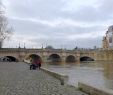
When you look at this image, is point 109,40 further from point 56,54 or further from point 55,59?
point 56,54

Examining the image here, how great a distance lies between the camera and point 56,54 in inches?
5773

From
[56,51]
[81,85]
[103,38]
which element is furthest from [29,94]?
[103,38]

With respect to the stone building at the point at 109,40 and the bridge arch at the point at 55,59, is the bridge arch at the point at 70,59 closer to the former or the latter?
the bridge arch at the point at 55,59

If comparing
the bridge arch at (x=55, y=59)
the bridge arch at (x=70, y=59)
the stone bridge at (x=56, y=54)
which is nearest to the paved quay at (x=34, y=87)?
the stone bridge at (x=56, y=54)

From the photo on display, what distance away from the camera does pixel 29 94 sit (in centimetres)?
1747

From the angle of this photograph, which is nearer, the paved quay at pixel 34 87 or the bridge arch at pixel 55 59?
the paved quay at pixel 34 87

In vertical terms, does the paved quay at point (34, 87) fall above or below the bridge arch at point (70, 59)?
below

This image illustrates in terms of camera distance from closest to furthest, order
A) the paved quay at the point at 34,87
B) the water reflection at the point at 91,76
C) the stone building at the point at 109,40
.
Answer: the paved quay at the point at 34,87 → the water reflection at the point at 91,76 → the stone building at the point at 109,40

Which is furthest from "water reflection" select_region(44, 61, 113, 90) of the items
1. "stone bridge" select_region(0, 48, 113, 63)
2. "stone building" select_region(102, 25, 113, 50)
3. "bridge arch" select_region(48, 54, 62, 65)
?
"stone building" select_region(102, 25, 113, 50)

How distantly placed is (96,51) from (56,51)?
64.9 ft

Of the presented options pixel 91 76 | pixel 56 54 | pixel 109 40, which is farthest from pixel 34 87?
pixel 109 40

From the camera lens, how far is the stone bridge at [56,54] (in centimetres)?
12838

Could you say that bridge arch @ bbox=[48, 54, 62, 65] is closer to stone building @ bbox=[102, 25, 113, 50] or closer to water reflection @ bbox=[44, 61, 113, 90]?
stone building @ bbox=[102, 25, 113, 50]

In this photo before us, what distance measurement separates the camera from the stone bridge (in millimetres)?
128375
